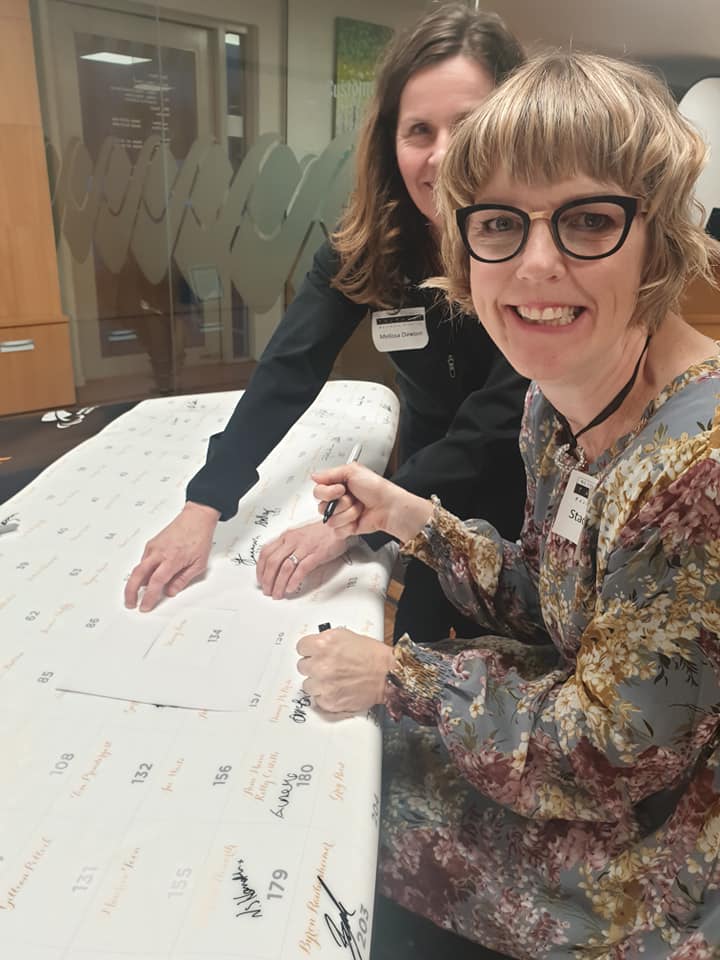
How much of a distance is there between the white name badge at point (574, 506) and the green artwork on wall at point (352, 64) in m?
3.10

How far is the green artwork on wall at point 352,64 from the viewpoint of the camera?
3479 millimetres

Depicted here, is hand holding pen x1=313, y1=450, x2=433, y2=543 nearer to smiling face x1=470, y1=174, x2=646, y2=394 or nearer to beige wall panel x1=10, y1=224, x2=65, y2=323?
smiling face x1=470, y1=174, x2=646, y2=394

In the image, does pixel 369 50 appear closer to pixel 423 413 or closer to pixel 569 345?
pixel 423 413

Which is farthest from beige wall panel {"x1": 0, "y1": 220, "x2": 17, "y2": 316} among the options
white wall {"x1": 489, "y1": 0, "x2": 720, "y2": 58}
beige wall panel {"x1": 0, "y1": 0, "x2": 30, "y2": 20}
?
white wall {"x1": 489, "y1": 0, "x2": 720, "y2": 58}

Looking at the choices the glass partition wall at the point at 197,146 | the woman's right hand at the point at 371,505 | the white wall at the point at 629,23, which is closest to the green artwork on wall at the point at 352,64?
the glass partition wall at the point at 197,146

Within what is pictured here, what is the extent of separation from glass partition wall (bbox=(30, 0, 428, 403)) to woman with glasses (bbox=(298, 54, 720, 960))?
2.84 metres

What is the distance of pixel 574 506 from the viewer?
84 centimetres

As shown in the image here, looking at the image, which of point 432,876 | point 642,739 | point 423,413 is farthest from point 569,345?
point 423,413

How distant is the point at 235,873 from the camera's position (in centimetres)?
60

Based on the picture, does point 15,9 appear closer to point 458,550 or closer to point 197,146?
point 197,146

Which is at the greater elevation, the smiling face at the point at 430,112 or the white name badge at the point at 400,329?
the smiling face at the point at 430,112

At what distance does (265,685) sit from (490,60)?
101cm
